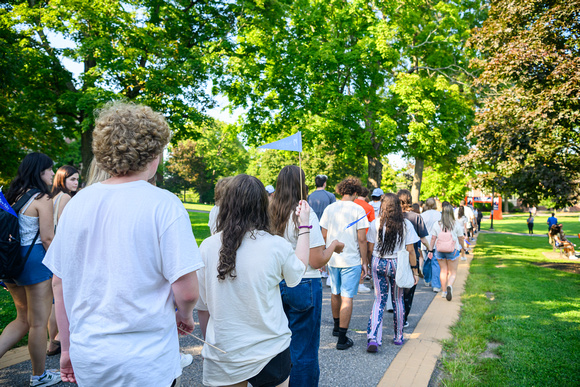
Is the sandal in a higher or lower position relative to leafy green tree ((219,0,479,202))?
lower

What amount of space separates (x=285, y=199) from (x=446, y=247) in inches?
215

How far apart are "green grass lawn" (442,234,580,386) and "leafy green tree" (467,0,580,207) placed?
273cm

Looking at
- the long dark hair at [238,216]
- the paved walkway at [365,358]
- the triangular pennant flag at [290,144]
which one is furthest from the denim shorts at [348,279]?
the long dark hair at [238,216]

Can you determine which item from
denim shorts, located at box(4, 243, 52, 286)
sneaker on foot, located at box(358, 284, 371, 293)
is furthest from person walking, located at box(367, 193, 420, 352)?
denim shorts, located at box(4, 243, 52, 286)

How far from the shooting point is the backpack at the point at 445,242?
766cm

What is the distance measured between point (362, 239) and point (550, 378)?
8.18 ft

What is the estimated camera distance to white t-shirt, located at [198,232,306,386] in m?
Result: 2.22

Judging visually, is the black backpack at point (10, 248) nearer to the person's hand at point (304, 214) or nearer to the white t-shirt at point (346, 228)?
the person's hand at point (304, 214)

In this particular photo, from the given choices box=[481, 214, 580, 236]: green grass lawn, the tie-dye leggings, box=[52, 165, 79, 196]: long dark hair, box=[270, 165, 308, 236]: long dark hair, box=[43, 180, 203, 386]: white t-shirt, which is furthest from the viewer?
box=[481, 214, 580, 236]: green grass lawn

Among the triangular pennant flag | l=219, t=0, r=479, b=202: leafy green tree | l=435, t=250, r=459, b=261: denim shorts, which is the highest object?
l=219, t=0, r=479, b=202: leafy green tree

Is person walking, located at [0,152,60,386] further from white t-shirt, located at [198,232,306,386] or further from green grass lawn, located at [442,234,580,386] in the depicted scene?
green grass lawn, located at [442,234,580,386]

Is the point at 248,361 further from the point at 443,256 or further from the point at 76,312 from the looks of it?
the point at 443,256

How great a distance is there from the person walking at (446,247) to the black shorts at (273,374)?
20.3ft

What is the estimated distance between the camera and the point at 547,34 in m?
9.27
